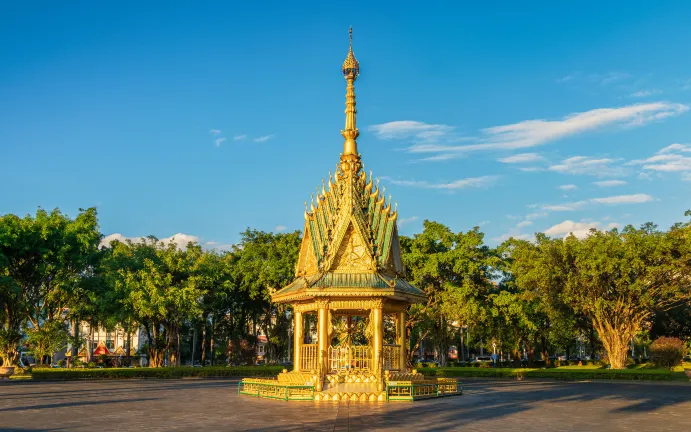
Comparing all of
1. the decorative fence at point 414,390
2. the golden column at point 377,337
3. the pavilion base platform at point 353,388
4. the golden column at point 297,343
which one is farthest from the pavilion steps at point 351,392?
the golden column at point 297,343

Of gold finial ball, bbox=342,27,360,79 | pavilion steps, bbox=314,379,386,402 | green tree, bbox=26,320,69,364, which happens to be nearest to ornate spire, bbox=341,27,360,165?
gold finial ball, bbox=342,27,360,79

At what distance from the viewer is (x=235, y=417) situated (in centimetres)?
2144

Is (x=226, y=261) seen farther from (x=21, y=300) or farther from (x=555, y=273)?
(x=555, y=273)

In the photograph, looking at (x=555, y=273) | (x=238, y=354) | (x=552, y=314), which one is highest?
(x=555, y=273)

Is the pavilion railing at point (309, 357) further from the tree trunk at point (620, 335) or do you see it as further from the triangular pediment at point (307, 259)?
the tree trunk at point (620, 335)

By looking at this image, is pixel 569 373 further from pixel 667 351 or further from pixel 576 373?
pixel 667 351

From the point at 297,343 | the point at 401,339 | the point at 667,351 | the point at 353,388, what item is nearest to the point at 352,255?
the point at 401,339

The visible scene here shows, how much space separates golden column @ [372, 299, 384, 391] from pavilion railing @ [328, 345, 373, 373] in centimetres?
76

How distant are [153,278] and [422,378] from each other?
1306 inches

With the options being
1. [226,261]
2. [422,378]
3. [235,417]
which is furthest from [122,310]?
[235,417]

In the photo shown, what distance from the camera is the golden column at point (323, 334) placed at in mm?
29547

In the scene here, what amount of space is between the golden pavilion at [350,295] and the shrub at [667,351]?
33.6 m

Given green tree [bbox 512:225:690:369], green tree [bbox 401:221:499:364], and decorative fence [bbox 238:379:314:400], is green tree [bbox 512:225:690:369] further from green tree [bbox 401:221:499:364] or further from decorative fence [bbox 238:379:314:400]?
decorative fence [bbox 238:379:314:400]

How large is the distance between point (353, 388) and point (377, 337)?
2.68 meters
